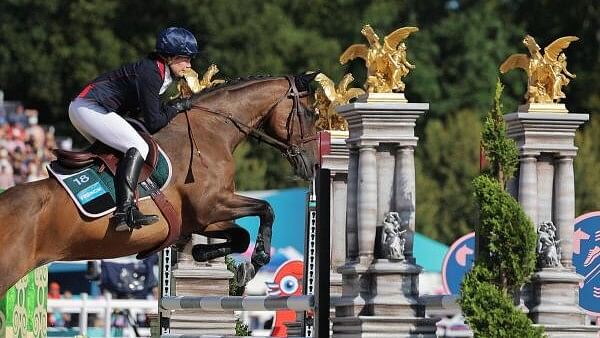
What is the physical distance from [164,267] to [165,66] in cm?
452

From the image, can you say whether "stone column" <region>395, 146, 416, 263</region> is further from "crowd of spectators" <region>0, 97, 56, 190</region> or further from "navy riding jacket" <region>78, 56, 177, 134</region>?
"crowd of spectators" <region>0, 97, 56, 190</region>

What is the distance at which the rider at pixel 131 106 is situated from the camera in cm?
1288

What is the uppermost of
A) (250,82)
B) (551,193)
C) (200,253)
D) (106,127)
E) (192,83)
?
(192,83)

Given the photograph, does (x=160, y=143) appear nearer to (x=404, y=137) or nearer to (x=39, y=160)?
(x=404, y=137)

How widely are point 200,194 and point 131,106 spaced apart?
92cm

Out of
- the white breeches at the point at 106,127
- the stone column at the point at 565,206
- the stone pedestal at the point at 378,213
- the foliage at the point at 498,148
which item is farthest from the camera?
the stone column at the point at 565,206

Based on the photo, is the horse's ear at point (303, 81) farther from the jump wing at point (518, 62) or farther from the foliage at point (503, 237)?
the foliage at point (503, 237)

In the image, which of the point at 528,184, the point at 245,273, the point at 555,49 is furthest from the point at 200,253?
the point at 555,49

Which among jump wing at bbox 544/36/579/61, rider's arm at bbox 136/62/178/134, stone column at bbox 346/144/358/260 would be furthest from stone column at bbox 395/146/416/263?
rider's arm at bbox 136/62/178/134

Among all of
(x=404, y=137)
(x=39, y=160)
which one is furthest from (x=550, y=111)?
(x=39, y=160)

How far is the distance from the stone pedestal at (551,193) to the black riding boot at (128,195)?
11.1ft

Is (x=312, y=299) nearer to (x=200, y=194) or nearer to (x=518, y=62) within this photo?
(x=200, y=194)

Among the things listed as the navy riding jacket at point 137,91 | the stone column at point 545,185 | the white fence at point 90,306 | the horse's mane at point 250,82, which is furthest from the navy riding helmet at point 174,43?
the white fence at point 90,306

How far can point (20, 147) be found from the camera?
120 feet
